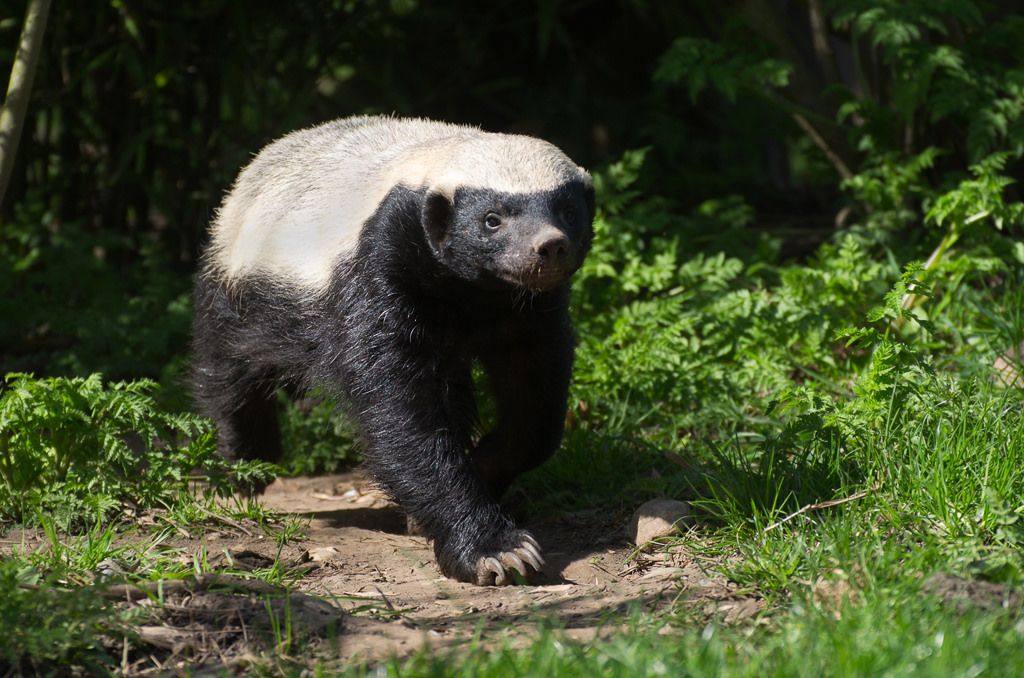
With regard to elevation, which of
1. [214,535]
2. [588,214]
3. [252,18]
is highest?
[252,18]

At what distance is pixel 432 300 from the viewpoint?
4406mm

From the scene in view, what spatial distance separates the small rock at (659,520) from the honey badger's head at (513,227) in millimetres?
878

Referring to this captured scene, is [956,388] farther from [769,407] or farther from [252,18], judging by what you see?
[252,18]

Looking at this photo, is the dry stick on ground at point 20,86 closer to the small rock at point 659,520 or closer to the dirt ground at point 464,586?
the dirt ground at point 464,586

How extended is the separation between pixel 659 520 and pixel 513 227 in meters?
1.14

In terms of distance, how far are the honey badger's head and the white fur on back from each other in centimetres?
1

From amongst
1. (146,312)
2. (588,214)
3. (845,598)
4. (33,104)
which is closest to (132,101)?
(33,104)

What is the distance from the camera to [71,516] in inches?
163

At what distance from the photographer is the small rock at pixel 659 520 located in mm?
4176

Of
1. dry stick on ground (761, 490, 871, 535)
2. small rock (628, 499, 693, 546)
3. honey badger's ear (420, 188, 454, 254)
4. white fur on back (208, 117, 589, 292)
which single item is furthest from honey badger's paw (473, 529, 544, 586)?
white fur on back (208, 117, 589, 292)

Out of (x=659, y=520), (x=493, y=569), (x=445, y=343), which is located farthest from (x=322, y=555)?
(x=659, y=520)

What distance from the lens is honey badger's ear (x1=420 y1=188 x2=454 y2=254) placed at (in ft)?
13.9

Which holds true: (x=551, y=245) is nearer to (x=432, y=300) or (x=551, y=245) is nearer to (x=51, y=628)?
(x=432, y=300)

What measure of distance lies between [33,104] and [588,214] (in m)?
4.40
